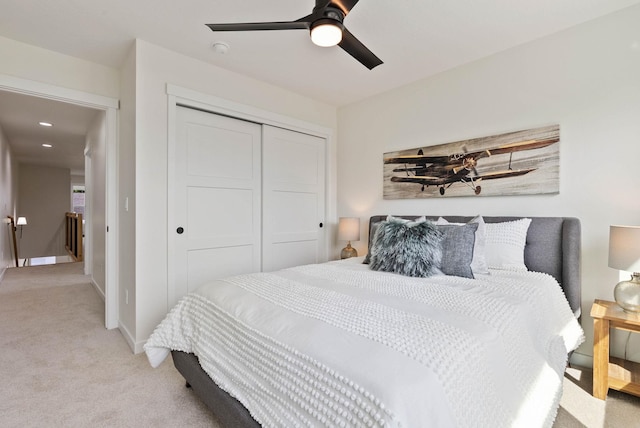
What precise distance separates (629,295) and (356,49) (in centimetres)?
214

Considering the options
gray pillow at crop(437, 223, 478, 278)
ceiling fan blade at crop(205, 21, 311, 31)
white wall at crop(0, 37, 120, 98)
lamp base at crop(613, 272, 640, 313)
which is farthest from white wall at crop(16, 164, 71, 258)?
lamp base at crop(613, 272, 640, 313)

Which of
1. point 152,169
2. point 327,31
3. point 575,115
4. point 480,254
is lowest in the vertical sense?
point 480,254

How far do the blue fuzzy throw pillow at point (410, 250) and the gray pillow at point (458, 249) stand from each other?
45 mm

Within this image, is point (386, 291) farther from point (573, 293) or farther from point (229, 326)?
point (573, 293)

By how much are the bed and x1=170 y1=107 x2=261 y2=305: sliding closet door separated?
3.49ft

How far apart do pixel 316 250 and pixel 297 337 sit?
270cm

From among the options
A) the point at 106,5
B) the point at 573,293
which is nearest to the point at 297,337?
the point at 573,293

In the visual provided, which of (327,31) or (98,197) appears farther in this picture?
(98,197)

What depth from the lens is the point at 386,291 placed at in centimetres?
162

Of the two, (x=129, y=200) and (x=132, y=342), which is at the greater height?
(x=129, y=200)

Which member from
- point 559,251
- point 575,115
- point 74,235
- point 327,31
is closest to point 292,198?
point 327,31

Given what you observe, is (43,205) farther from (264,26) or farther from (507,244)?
(507,244)

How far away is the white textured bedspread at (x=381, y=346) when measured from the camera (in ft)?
2.85

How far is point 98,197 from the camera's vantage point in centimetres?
414
